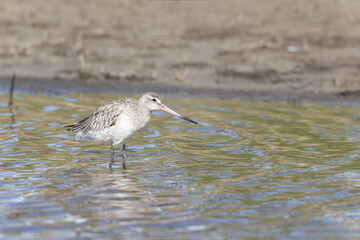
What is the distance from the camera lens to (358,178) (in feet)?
27.3

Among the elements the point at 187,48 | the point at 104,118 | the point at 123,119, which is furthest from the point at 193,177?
the point at 187,48

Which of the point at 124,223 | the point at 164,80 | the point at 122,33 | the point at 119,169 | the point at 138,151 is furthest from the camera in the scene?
the point at 122,33

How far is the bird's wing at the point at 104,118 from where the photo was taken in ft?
30.6

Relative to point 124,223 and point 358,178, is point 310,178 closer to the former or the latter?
point 358,178

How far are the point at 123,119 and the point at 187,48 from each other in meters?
7.53

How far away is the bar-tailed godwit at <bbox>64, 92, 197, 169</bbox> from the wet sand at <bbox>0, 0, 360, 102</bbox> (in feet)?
16.3

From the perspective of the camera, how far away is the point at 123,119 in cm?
920

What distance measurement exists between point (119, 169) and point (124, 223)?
2362mm

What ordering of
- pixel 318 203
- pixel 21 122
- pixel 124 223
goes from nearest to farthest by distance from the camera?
1. pixel 124 223
2. pixel 318 203
3. pixel 21 122

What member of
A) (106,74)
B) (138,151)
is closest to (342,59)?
(106,74)

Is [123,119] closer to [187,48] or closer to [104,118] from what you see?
[104,118]

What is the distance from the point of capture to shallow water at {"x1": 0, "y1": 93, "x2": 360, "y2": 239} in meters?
6.62

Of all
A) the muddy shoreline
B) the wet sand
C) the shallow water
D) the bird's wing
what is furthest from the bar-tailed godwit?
the wet sand

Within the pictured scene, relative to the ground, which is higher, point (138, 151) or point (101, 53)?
point (101, 53)
